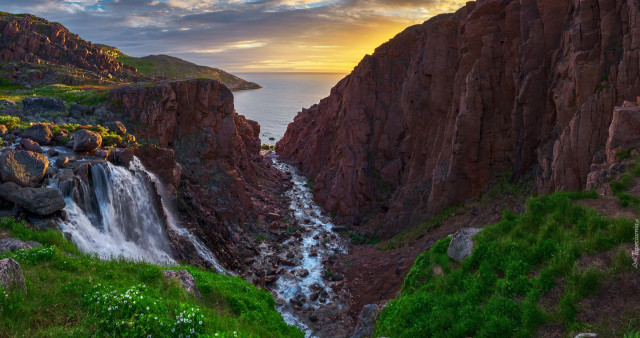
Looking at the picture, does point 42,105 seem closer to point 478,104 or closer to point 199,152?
point 199,152

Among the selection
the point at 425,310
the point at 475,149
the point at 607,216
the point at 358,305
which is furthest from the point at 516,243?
the point at 475,149

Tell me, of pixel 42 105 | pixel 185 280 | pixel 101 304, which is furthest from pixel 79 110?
pixel 101 304

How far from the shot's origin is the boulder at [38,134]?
24453mm

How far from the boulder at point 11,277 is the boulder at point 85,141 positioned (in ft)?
57.4

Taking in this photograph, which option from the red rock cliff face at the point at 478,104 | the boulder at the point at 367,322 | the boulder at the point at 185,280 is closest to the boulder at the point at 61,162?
the boulder at the point at 185,280

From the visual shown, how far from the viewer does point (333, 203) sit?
43.6 m

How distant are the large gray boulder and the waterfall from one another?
0.98 m

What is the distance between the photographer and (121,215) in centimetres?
2311

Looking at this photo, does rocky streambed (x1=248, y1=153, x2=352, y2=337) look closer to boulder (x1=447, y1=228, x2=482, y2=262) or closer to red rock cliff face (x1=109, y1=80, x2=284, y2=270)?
red rock cliff face (x1=109, y1=80, x2=284, y2=270)

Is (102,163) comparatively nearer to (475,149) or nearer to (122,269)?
(122,269)

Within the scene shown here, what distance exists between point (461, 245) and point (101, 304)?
11.2 m

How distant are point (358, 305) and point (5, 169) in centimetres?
2130

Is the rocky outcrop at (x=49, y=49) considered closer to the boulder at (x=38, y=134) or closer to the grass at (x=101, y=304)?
the boulder at (x=38, y=134)

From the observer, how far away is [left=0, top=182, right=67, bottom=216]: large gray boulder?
17.2 metres
